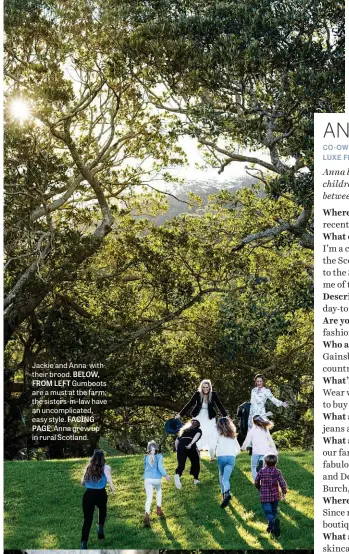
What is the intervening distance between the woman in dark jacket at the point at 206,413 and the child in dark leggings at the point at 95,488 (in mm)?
1710

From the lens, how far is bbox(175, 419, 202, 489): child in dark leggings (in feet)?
38.1

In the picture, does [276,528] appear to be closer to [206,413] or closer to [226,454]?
[226,454]

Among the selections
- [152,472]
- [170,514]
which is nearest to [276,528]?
[170,514]

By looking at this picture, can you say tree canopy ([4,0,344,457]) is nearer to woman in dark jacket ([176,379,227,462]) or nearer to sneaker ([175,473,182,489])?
woman in dark jacket ([176,379,227,462])

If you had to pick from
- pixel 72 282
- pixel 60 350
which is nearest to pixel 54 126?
pixel 72 282

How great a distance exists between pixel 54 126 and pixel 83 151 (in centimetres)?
164

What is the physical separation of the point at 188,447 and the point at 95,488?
1.62m

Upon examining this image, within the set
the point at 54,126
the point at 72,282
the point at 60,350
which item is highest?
the point at 54,126

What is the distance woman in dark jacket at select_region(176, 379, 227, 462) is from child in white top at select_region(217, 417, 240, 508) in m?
0.69

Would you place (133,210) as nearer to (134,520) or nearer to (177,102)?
(177,102)

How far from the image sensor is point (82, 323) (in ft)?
57.0

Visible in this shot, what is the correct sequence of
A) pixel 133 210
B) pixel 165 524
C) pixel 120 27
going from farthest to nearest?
pixel 133 210 → pixel 120 27 → pixel 165 524

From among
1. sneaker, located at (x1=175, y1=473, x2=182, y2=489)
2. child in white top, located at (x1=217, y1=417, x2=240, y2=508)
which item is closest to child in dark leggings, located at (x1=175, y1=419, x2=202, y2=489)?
sneaker, located at (x1=175, y1=473, x2=182, y2=489)

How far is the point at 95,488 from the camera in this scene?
10.6 m
